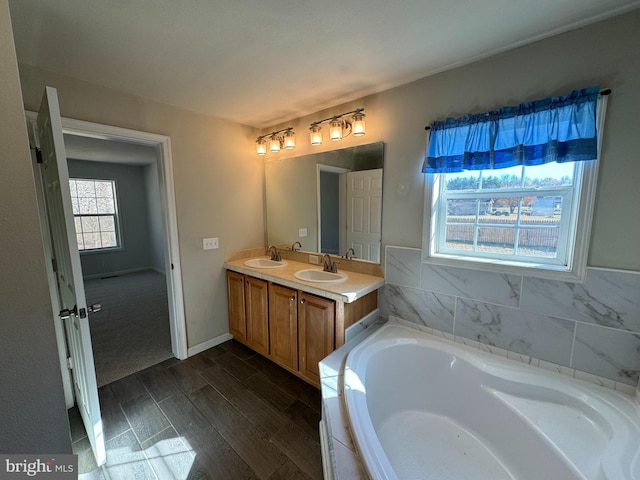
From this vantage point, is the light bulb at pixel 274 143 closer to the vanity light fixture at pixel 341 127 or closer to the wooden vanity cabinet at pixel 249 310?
the vanity light fixture at pixel 341 127

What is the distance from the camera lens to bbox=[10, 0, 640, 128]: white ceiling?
1192mm

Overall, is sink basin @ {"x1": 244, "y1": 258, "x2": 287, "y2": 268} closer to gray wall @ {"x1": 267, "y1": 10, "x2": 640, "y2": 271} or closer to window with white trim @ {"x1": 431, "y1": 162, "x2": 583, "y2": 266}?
gray wall @ {"x1": 267, "y1": 10, "x2": 640, "y2": 271}

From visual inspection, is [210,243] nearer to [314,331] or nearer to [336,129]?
[314,331]

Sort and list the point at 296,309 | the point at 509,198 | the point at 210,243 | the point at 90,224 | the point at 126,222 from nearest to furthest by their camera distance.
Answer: the point at 509,198 < the point at 296,309 < the point at 210,243 < the point at 90,224 < the point at 126,222

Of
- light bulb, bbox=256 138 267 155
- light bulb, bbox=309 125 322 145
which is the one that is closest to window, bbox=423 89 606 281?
light bulb, bbox=309 125 322 145

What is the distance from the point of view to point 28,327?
826 millimetres

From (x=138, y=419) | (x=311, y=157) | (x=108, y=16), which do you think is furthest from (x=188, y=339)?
(x=108, y=16)

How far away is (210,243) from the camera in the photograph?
263cm

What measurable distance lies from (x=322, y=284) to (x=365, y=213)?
721 millimetres

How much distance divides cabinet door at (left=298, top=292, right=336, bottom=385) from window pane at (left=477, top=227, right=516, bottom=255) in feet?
3.65

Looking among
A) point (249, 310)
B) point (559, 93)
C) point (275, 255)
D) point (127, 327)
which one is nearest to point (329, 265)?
point (275, 255)

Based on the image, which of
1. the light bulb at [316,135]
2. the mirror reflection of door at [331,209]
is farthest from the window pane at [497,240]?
the light bulb at [316,135]

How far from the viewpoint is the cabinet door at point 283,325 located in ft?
7.04

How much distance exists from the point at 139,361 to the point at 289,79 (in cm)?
282
